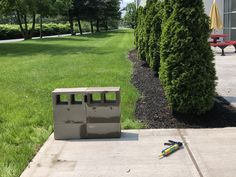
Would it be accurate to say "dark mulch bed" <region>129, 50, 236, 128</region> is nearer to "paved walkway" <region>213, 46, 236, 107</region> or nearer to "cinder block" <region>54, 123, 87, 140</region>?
"paved walkway" <region>213, 46, 236, 107</region>

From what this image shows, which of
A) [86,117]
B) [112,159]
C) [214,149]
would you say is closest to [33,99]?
[86,117]

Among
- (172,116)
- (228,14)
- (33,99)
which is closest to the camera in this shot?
(172,116)

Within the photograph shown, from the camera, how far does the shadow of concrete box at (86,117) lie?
515 cm

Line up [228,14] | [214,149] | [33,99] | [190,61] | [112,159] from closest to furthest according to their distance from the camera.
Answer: [112,159] < [214,149] < [190,61] < [33,99] < [228,14]

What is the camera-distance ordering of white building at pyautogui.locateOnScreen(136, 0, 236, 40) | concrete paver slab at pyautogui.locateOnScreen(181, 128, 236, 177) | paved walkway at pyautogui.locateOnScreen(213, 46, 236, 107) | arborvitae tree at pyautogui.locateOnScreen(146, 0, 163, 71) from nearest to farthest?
1. concrete paver slab at pyautogui.locateOnScreen(181, 128, 236, 177)
2. paved walkway at pyautogui.locateOnScreen(213, 46, 236, 107)
3. arborvitae tree at pyautogui.locateOnScreen(146, 0, 163, 71)
4. white building at pyautogui.locateOnScreen(136, 0, 236, 40)

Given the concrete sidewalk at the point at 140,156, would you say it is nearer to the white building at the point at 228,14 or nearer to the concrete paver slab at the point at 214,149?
the concrete paver slab at the point at 214,149

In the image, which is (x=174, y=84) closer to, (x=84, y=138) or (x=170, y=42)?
(x=170, y=42)

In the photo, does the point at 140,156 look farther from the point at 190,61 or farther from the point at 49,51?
the point at 49,51

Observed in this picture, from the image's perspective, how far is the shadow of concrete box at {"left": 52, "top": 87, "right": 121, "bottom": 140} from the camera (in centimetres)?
515

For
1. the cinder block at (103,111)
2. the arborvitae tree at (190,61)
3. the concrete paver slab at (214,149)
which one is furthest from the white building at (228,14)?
the cinder block at (103,111)

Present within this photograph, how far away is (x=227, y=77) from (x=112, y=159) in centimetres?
642

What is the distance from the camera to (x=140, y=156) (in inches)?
175

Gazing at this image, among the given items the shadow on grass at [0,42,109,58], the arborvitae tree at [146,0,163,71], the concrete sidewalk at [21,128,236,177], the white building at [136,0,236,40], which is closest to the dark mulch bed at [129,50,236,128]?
the concrete sidewalk at [21,128,236,177]

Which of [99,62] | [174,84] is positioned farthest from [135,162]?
[99,62]
